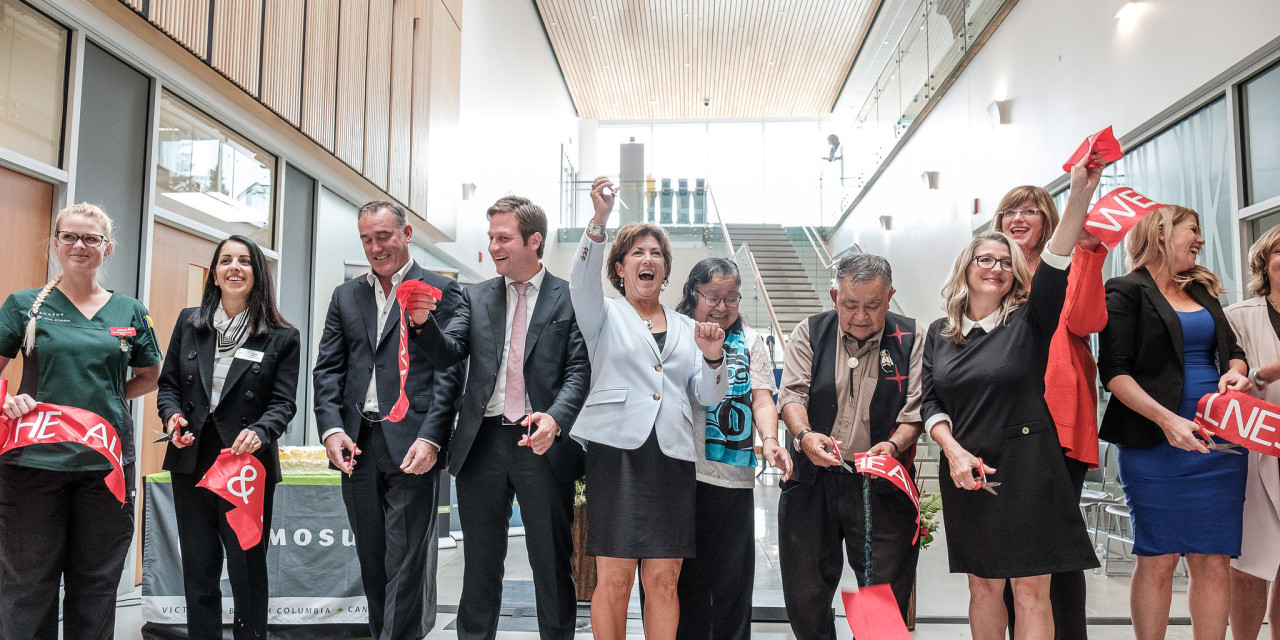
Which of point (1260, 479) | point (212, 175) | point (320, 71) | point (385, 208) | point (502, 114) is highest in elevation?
point (502, 114)

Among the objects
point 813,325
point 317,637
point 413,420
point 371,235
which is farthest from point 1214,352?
point 317,637

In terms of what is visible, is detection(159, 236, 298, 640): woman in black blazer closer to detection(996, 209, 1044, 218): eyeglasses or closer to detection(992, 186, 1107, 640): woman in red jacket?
detection(992, 186, 1107, 640): woman in red jacket

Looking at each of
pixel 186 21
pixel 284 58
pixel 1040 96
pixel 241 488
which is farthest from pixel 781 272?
pixel 241 488

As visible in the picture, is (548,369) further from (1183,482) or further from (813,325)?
(1183,482)

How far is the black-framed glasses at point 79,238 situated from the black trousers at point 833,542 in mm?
2394

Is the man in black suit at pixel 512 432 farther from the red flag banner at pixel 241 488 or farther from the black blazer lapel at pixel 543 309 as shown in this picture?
the red flag banner at pixel 241 488

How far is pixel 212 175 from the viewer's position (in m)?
5.03

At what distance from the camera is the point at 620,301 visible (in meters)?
2.45

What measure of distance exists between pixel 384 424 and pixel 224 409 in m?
0.60

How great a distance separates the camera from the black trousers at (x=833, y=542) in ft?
7.55

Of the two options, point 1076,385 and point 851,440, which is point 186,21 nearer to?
point 851,440

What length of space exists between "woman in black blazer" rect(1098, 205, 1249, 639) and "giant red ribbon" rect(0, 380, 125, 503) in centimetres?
312

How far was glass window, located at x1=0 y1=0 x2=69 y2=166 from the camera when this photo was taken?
3408 mm

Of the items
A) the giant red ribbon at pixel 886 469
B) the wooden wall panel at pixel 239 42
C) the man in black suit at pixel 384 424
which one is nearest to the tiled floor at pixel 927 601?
the man in black suit at pixel 384 424
